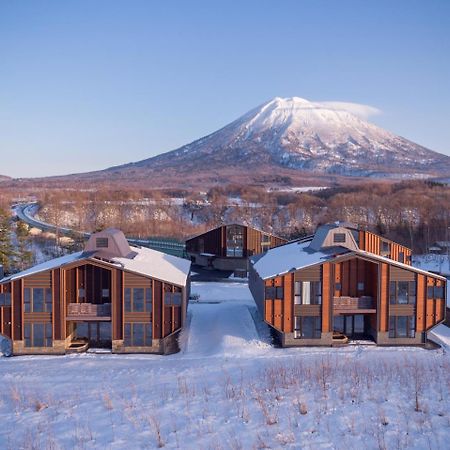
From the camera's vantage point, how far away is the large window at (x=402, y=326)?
22.6 metres

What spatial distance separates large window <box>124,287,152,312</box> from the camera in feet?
71.4

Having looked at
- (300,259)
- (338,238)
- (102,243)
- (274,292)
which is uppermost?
(338,238)

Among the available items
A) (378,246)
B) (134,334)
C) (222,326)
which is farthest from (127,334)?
(378,246)

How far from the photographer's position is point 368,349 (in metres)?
21.8

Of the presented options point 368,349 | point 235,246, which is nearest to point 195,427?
point 368,349

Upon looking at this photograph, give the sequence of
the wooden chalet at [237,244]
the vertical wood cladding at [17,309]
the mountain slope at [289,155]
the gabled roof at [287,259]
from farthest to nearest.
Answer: the mountain slope at [289,155] → the wooden chalet at [237,244] → the gabled roof at [287,259] → the vertical wood cladding at [17,309]

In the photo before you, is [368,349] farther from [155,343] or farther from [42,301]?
[42,301]

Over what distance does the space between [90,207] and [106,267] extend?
61.1 m

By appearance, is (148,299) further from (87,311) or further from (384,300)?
(384,300)

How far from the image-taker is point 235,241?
42875mm

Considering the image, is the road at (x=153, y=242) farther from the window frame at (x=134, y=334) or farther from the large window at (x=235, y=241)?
the window frame at (x=134, y=334)

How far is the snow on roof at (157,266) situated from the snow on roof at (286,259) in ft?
13.2

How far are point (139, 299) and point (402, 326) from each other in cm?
1208

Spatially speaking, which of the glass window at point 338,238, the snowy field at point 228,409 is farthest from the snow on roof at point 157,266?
the glass window at point 338,238
